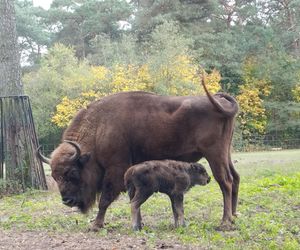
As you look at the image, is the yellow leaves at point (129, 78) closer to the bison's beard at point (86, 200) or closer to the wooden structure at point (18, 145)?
the wooden structure at point (18, 145)

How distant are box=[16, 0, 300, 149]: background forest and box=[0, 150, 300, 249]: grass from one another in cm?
2207

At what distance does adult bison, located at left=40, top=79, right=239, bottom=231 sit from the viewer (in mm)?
7527

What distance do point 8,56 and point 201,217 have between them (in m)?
7.07

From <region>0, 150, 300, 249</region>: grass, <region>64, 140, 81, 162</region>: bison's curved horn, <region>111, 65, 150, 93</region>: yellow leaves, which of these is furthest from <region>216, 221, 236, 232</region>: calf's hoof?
<region>111, 65, 150, 93</region>: yellow leaves

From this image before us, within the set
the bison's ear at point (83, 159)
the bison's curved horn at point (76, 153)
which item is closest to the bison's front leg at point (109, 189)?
the bison's ear at point (83, 159)

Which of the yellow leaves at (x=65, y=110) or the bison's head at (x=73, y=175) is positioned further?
the yellow leaves at (x=65, y=110)

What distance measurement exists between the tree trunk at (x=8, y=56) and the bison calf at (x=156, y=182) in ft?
21.3

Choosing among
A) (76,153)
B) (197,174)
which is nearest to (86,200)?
(76,153)

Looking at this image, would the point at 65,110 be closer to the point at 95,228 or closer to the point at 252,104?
the point at 252,104

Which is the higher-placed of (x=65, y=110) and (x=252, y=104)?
(x=252, y=104)

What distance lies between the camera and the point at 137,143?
7734 mm

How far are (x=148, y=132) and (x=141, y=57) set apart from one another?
29463 mm

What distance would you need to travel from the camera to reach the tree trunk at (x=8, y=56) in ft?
42.5

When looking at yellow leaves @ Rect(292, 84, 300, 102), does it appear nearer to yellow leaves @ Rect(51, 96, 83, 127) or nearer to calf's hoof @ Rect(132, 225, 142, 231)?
yellow leaves @ Rect(51, 96, 83, 127)
